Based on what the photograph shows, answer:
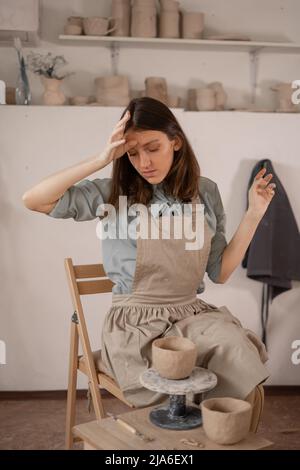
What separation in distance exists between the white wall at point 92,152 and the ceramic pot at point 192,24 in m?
0.12

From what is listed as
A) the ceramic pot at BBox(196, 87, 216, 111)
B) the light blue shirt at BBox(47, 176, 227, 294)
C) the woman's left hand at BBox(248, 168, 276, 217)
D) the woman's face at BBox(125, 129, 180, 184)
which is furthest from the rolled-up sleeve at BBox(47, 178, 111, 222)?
the ceramic pot at BBox(196, 87, 216, 111)

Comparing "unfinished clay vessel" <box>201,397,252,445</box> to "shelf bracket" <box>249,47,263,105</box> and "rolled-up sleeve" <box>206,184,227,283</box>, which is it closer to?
"rolled-up sleeve" <box>206,184,227,283</box>

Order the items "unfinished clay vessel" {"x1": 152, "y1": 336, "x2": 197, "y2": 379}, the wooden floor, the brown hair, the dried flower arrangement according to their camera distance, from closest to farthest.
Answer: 1. "unfinished clay vessel" {"x1": 152, "y1": 336, "x2": 197, "y2": 379}
2. the brown hair
3. the wooden floor
4. the dried flower arrangement

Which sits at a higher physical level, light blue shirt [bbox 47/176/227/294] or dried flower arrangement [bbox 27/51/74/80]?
A: dried flower arrangement [bbox 27/51/74/80]

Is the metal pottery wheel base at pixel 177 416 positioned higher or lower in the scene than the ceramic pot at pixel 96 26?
lower

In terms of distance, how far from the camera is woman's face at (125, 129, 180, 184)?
156 cm

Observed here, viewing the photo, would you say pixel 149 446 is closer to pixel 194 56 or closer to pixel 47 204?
pixel 47 204

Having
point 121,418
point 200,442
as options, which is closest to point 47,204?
point 121,418

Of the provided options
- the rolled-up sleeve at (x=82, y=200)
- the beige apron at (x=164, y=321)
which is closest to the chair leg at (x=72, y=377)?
the beige apron at (x=164, y=321)

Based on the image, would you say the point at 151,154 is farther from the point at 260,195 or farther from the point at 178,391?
the point at 178,391

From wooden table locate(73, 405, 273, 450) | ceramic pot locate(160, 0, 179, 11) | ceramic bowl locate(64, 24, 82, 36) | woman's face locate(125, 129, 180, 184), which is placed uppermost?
ceramic pot locate(160, 0, 179, 11)

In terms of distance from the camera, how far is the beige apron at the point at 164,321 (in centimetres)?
146

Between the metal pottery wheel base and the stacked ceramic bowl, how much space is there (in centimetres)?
186

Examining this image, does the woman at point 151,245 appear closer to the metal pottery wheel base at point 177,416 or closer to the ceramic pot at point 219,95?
the metal pottery wheel base at point 177,416
